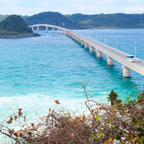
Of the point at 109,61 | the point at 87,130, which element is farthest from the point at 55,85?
the point at 87,130

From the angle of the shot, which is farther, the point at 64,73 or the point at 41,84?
the point at 64,73

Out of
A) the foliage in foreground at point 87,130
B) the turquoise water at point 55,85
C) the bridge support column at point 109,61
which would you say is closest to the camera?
the foliage in foreground at point 87,130

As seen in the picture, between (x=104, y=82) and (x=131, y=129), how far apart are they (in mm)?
40135

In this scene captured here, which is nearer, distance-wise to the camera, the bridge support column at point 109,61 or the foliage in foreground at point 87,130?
the foliage in foreground at point 87,130

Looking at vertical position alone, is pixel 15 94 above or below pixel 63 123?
below

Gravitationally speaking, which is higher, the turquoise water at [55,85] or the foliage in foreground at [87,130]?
the foliage in foreground at [87,130]

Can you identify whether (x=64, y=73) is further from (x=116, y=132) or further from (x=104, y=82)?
(x=116, y=132)

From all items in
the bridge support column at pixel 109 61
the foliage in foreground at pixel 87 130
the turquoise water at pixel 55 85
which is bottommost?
the turquoise water at pixel 55 85

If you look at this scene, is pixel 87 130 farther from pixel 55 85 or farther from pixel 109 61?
pixel 109 61

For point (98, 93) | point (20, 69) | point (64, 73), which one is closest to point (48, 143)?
point (98, 93)

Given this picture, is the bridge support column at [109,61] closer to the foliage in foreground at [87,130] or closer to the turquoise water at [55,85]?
the turquoise water at [55,85]

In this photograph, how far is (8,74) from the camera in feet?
181

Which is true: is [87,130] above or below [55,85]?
above

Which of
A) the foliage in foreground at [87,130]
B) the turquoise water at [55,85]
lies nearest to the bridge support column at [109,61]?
the turquoise water at [55,85]
